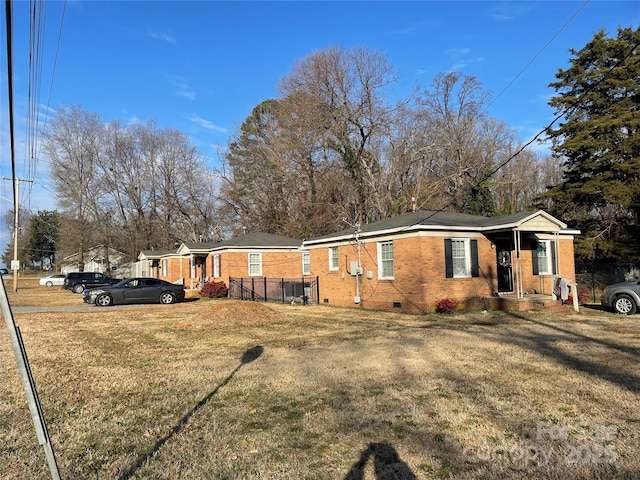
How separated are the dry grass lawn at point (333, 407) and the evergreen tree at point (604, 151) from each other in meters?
16.7

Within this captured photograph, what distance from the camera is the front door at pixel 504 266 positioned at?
18969 millimetres

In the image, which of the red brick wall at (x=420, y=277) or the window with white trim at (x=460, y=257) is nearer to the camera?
the red brick wall at (x=420, y=277)

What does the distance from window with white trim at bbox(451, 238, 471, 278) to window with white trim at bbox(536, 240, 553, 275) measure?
3742 mm

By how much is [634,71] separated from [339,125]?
18391mm

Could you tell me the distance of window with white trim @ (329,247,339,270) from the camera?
867 inches

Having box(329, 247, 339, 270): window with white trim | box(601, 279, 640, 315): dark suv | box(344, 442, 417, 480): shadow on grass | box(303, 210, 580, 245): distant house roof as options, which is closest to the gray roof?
box(329, 247, 339, 270): window with white trim

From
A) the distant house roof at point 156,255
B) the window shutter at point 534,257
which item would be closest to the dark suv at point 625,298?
the window shutter at point 534,257

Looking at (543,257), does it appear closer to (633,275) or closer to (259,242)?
(633,275)

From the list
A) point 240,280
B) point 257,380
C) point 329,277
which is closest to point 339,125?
point 240,280

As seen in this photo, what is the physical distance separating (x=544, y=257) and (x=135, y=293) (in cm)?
1945

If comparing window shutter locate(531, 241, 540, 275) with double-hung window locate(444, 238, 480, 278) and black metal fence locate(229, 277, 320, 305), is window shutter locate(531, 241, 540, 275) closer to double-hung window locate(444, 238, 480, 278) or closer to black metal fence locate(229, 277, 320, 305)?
double-hung window locate(444, 238, 480, 278)

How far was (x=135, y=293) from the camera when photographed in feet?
79.7

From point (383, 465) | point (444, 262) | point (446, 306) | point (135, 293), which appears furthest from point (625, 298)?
point (135, 293)

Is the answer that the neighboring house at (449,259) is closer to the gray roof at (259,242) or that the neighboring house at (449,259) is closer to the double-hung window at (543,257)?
the double-hung window at (543,257)
